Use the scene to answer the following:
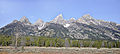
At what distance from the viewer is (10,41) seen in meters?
116

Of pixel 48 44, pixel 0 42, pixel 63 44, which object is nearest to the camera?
pixel 0 42

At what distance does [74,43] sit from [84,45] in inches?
595

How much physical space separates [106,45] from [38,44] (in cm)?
8474

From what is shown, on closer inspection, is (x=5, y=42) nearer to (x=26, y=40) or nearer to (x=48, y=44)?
(x=26, y=40)

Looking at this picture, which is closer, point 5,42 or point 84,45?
point 5,42

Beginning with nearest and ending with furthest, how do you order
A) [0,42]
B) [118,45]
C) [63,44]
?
1. [0,42]
2. [63,44]
3. [118,45]

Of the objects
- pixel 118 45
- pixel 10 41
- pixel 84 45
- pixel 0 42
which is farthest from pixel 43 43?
pixel 118 45

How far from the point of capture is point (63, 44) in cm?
12988

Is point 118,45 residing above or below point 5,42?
below

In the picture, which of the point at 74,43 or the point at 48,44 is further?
the point at 74,43

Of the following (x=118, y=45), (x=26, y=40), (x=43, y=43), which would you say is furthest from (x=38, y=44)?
(x=118, y=45)

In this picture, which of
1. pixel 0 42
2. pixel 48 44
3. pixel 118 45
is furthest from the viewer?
pixel 118 45

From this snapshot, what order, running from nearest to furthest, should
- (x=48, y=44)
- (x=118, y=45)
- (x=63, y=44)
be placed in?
1. (x=48, y=44)
2. (x=63, y=44)
3. (x=118, y=45)

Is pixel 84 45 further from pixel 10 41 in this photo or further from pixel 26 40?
pixel 10 41
